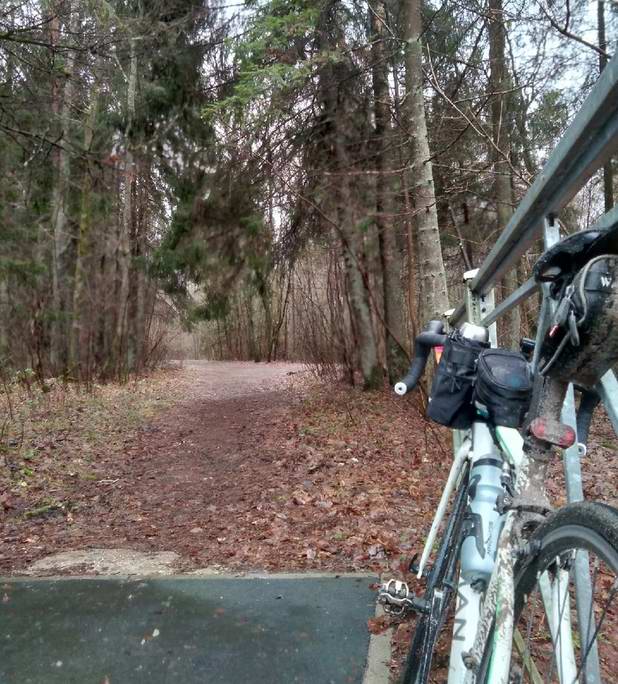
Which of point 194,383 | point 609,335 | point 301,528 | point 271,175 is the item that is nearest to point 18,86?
point 271,175

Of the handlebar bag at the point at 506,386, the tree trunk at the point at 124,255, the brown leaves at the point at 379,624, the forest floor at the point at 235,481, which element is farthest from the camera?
the tree trunk at the point at 124,255

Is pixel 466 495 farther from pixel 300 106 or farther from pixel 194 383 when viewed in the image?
pixel 194 383

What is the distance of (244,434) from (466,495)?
678 cm

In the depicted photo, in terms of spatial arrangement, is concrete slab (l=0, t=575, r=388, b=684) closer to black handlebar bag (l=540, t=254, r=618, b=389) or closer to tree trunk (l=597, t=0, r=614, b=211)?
black handlebar bag (l=540, t=254, r=618, b=389)

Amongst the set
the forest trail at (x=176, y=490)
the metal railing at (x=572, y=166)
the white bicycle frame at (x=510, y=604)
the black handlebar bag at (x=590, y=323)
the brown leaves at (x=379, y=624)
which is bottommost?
the forest trail at (x=176, y=490)

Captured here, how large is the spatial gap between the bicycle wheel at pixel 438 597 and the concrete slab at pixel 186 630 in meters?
0.47

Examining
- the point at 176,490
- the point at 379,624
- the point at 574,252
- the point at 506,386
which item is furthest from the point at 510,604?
the point at 176,490

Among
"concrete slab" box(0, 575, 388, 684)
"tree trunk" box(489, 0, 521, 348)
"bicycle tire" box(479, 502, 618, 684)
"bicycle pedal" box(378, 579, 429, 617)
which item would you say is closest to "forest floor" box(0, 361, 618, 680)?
"concrete slab" box(0, 575, 388, 684)

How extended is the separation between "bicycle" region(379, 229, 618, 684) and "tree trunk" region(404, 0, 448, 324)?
513 cm

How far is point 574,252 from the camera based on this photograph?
117cm

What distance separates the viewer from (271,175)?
1005 cm

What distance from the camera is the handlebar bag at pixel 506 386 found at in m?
1.56

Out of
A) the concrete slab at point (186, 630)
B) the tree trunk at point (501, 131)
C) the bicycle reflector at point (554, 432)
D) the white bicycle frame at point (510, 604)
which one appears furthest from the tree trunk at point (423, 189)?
the bicycle reflector at point (554, 432)

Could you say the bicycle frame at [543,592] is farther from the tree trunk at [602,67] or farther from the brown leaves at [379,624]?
the tree trunk at [602,67]
